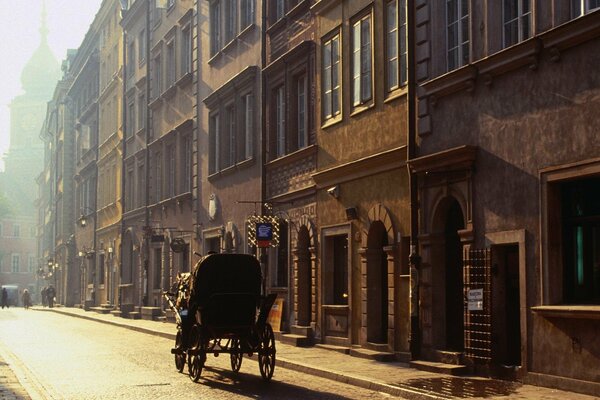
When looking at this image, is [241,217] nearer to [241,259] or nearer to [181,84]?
[181,84]


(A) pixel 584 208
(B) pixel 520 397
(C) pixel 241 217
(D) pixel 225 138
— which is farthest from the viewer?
(D) pixel 225 138

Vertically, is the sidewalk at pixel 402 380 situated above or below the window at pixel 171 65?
below

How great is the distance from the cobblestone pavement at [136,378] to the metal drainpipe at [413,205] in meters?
2.37

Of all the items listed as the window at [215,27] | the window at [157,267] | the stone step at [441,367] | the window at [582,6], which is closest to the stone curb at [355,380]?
the stone step at [441,367]

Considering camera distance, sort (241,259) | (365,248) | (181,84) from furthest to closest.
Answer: (181,84) < (365,248) < (241,259)

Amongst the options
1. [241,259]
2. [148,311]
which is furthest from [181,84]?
[241,259]

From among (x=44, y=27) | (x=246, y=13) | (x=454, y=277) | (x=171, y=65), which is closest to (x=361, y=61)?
(x=454, y=277)

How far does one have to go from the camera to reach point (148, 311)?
1734 inches

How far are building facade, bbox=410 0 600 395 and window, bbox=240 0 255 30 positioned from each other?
41.3ft

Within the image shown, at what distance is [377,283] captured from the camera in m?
22.8

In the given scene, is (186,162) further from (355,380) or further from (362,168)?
(355,380)

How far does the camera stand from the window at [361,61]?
2280cm

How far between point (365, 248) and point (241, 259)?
201 inches

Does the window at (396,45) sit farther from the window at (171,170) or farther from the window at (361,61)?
the window at (171,170)
